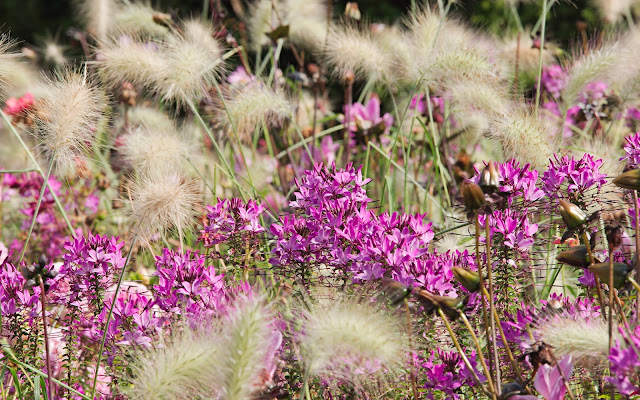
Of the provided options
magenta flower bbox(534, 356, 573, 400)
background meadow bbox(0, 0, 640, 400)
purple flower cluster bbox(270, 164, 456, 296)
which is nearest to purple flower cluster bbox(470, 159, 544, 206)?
background meadow bbox(0, 0, 640, 400)

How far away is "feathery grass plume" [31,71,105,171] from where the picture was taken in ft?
5.51

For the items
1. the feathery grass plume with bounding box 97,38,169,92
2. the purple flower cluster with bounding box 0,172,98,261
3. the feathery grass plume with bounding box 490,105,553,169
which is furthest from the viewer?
the purple flower cluster with bounding box 0,172,98,261

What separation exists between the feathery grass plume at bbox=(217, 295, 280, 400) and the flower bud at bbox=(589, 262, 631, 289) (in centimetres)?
61

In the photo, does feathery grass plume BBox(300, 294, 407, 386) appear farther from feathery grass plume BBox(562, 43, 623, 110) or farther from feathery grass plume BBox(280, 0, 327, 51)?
feathery grass plume BBox(280, 0, 327, 51)

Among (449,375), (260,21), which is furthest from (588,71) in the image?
(260,21)

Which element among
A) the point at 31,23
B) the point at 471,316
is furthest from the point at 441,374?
the point at 31,23

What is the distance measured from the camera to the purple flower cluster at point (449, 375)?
4.62ft

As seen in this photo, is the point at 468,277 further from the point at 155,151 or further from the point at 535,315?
the point at 155,151

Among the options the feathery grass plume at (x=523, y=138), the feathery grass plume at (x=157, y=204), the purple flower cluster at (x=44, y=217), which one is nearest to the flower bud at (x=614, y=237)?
the feathery grass plume at (x=523, y=138)

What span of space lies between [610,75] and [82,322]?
1915 mm

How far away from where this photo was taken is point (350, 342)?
3.74ft

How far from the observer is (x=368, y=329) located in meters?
1.17

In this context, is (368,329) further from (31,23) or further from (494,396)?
(31,23)

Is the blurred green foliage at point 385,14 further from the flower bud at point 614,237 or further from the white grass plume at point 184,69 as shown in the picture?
the flower bud at point 614,237
